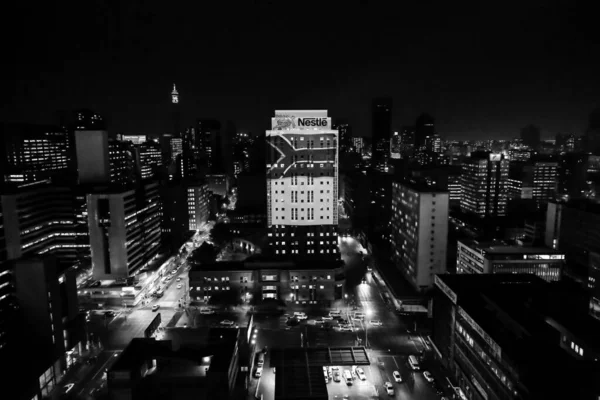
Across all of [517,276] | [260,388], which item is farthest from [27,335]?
[517,276]

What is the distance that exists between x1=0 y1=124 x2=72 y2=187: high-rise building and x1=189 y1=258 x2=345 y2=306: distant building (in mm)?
55759

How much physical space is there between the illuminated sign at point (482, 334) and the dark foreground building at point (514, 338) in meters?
0.07

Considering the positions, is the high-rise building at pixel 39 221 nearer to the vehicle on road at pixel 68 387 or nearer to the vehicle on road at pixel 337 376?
the vehicle on road at pixel 68 387

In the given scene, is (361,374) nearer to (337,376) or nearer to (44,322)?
(337,376)

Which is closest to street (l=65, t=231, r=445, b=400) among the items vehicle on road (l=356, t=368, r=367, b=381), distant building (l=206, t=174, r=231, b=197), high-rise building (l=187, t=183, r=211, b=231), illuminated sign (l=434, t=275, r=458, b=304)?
vehicle on road (l=356, t=368, r=367, b=381)

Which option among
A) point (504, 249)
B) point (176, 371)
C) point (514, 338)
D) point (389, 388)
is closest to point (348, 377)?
point (389, 388)

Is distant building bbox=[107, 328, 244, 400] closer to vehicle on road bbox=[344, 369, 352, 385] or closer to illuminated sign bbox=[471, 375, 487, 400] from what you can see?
vehicle on road bbox=[344, 369, 352, 385]

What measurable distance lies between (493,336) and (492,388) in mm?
3424

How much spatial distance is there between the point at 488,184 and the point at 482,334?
81230mm

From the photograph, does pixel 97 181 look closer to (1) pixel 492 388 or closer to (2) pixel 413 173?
(1) pixel 492 388

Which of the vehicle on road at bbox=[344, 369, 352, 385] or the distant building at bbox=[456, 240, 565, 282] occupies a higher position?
the distant building at bbox=[456, 240, 565, 282]

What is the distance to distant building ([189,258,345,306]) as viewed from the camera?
168 feet

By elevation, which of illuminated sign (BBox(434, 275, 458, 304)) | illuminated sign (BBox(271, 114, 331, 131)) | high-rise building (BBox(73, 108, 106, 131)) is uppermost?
high-rise building (BBox(73, 108, 106, 131))

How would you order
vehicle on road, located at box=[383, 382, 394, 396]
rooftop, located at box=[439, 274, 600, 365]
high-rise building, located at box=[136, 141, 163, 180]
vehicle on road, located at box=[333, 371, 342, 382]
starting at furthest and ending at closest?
high-rise building, located at box=[136, 141, 163, 180]
vehicle on road, located at box=[333, 371, 342, 382]
vehicle on road, located at box=[383, 382, 394, 396]
rooftop, located at box=[439, 274, 600, 365]
